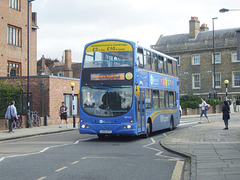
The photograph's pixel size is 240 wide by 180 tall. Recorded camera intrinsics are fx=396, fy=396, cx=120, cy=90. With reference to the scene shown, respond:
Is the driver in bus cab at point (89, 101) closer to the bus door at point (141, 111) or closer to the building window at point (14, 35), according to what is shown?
the bus door at point (141, 111)

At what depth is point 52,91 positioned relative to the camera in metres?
30.8

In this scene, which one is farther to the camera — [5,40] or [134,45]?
[5,40]

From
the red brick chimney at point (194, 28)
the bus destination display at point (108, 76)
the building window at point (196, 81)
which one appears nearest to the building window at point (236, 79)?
the building window at point (196, 81)

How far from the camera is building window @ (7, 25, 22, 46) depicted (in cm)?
3572

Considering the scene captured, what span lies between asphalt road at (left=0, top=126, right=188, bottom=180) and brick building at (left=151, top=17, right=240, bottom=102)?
161 feet

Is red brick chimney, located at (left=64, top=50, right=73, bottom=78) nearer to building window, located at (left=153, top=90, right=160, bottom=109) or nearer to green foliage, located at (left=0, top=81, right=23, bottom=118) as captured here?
green foliage, located at (left=0, top=81, right=23, bottom=118)

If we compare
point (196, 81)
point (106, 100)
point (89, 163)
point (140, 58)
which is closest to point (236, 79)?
point (196, 81)

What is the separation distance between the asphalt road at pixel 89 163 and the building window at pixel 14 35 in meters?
23.6

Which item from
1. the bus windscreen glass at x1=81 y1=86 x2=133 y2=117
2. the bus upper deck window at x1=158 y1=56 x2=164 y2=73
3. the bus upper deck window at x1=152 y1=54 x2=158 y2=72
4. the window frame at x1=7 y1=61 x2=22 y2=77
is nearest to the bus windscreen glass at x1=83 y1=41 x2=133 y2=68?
the bus windscreen glass at x1=81 y1=86 x2=133 y2=117

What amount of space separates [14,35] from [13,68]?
9.95ft

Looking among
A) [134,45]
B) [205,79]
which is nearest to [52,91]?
[134,45]

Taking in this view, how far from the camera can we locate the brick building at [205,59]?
60656 mm

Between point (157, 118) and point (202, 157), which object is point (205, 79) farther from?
point (202, 157)

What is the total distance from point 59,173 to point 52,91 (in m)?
22.1
